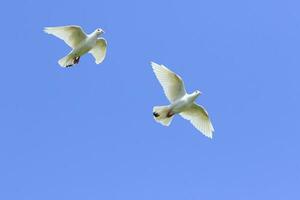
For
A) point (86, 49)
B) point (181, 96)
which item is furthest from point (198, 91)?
point (86, 49)

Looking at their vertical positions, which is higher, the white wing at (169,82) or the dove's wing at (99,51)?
the dove's wing at (99,51)

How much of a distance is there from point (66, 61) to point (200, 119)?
20.6 ft

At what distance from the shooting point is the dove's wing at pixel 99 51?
4733cm

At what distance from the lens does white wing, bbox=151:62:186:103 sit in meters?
43.1

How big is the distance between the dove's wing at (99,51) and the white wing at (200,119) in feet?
17.2

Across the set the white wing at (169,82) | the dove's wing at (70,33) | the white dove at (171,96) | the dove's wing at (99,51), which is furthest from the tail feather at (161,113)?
the dove's wing at (99,51)

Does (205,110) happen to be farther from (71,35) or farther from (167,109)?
(71,35)

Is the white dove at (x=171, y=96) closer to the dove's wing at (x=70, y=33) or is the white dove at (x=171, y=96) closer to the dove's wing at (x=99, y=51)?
the dove's wing at (x=70, y=33)

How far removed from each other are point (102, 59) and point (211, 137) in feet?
21.9

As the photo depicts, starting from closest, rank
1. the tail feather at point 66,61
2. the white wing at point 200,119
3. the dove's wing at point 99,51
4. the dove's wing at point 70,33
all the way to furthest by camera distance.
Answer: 1. the white wing at point 200,119
2. the dove's wing at point 70,33
3. the tail feather at point 66,61
4. the dove's wing at point 99,51

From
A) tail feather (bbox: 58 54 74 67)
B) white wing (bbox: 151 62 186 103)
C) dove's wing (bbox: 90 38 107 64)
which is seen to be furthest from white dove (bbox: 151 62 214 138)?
dove's wing (bbox: 90 38 107 64)

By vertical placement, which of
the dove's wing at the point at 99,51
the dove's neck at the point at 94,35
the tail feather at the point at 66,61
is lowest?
the tail feather at the point at 66,61

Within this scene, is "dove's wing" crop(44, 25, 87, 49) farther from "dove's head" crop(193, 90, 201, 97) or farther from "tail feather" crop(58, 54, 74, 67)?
"dove's head" crop(193, 90, 201, 97)

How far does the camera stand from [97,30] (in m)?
45.5
